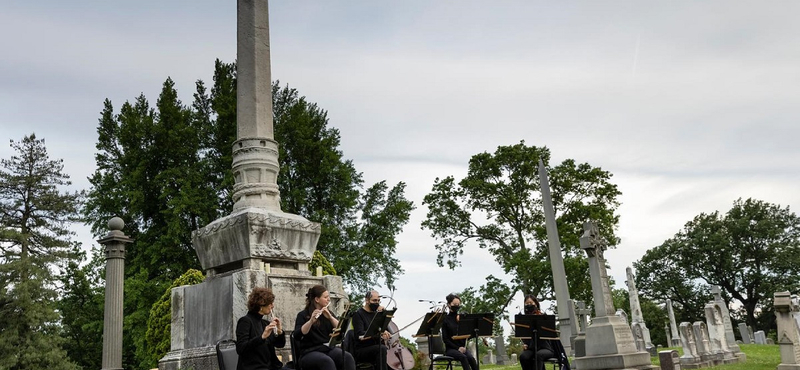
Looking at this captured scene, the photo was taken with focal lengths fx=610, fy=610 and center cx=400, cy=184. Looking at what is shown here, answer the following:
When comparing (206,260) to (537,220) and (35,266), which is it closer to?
(35,266)

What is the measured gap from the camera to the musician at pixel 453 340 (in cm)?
857

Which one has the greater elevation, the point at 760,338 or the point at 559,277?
the point at 559,277

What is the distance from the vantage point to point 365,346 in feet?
23.0

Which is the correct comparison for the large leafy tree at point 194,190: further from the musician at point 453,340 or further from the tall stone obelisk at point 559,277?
the musician at point 453,340

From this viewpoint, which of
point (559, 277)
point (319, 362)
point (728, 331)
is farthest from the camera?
point (728, 331)

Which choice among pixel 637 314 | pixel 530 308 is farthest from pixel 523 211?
pixel 530 308

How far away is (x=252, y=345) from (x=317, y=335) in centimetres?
86

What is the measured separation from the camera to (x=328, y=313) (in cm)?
597

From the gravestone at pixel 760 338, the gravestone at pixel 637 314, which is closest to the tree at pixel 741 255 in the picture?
the gravestone at pixel 760 338

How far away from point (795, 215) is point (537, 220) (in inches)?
1125

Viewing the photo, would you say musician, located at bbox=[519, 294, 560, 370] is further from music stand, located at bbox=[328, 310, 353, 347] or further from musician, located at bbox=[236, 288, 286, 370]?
musician, located at bbox=[236, 288, 286, 370]

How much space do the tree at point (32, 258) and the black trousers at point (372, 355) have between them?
870 inches

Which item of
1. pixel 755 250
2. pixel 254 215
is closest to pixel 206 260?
pixel 254 215

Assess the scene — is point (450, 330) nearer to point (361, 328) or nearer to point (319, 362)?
point (361, 328)
